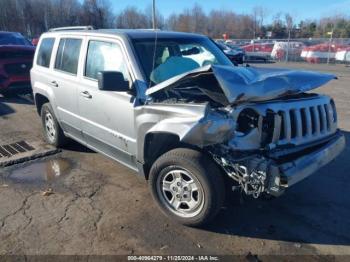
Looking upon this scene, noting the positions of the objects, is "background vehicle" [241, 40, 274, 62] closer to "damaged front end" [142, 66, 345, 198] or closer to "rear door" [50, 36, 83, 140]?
"rear door" [50, 36, 83, 140]

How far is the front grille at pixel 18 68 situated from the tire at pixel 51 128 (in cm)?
463

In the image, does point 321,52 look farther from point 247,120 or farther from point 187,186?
point 187,186

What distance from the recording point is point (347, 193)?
4.30m

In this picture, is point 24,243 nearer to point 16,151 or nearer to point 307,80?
point 16,151

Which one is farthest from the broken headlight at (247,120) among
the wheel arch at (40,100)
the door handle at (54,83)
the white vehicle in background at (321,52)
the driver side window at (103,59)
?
the white vehicle in background at (321,52)

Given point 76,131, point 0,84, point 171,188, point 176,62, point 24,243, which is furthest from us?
point 0,84

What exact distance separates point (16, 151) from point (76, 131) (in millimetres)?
1517

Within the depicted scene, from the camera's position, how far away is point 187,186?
3.52 m

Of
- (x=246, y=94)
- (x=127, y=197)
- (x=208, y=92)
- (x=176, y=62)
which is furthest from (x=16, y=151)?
(x=246, y=94)

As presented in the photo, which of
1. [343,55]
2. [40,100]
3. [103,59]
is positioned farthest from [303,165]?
[343,55]

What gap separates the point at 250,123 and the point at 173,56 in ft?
4.95

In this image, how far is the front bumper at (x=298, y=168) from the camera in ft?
10.1

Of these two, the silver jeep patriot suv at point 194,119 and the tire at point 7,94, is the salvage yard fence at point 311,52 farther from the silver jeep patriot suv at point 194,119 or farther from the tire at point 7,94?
the silver jeep patriot suv at point 194,119

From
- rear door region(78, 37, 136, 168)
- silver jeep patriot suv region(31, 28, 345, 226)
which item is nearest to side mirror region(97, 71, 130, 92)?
silver jeep patriot suv region(31, 28, 345, 226)
